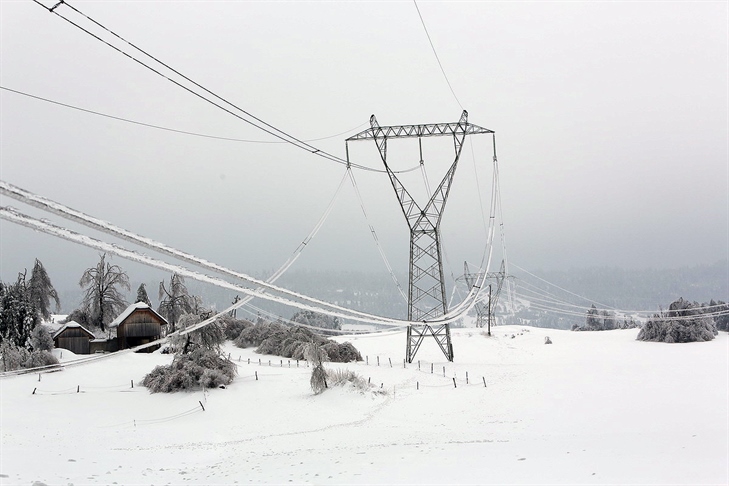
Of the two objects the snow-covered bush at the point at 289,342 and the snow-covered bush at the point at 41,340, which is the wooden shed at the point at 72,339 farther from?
the snow-covered bush at the point at 289,342

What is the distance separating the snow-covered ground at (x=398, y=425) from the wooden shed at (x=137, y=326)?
650 centimetres

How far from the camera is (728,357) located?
101 feet

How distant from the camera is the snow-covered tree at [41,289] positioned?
5062 centimetres

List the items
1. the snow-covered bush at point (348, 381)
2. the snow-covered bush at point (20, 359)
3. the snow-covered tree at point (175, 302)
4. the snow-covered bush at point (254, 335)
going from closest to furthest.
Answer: the snow-covered bush at point (348, 381)
the snow-covered bush at point (20, 359)
the snow-covered bush at point (254, 335)
the snow-covered tree at point (175, 302)

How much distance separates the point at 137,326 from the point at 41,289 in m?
17.7

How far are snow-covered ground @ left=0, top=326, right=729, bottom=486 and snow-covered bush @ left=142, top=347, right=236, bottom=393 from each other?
75cm

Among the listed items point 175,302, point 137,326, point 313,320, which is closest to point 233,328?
point 175,302

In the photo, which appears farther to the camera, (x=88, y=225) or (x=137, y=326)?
(x=137, y=326)

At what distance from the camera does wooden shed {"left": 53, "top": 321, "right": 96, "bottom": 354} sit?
41.1m

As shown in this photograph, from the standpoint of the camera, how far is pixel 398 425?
765 inches

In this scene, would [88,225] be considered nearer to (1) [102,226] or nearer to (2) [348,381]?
(1) [102,226]

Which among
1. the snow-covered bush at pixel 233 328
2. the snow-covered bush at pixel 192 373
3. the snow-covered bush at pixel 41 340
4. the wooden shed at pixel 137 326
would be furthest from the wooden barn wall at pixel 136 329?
the snow-covered bush at pixel 192 373

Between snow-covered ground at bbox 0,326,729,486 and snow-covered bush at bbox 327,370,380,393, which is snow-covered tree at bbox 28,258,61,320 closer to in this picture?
snow-covered ground at bbox 0,326,729,486

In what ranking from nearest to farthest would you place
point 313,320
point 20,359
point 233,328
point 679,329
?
point 20,359
point 679,329
point 233,328
point 313,320
